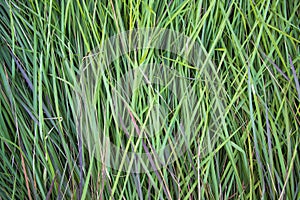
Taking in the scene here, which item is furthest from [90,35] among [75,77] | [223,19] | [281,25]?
[281,25]

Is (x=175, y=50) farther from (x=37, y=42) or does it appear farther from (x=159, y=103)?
(x=37, y=42)

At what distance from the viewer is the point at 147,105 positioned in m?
0.56

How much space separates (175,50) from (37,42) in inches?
8.9

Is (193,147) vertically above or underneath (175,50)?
underneath

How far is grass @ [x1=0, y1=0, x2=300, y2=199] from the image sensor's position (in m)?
0.53

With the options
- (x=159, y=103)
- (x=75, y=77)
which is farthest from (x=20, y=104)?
(x=159, y=103)

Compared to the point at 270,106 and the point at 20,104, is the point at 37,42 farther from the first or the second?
the point at 270,106

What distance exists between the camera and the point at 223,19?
57cm

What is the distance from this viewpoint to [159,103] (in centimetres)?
57

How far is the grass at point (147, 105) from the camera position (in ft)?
1.73

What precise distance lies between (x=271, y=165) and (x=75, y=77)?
12.9 inches

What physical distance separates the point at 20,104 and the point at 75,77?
3.8 inches

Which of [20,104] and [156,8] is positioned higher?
[156,8]

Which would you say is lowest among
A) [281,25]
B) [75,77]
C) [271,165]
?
[271,165]
